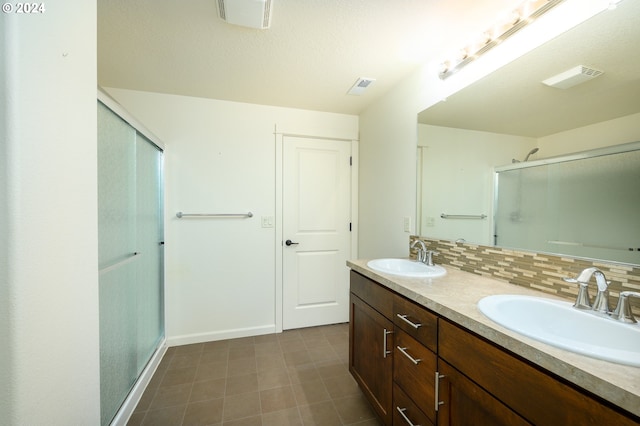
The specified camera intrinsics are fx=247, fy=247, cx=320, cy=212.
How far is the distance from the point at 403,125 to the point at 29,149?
1.94m

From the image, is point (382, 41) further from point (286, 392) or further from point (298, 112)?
point (286, 392)

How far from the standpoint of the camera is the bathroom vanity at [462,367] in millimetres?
526

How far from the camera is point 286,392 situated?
1.61 metres

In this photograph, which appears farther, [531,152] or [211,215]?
[211,215]

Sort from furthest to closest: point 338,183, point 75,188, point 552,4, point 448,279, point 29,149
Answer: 1. point 338,183
2. point 448,279
3. point 552,4
4. point 75,188
5. point 29,149

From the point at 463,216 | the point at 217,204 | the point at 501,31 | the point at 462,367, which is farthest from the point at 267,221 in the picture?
the point at 501,31

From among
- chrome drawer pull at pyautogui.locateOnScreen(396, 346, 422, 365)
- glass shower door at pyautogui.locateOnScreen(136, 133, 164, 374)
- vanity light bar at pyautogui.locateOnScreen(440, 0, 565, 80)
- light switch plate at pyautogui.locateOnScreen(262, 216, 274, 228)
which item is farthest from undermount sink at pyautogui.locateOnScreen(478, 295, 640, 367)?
glass shower door at pyautogui.locateOnScreen(136, 133, 164, 374)

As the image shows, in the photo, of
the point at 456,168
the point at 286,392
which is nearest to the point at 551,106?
the point at 456,168

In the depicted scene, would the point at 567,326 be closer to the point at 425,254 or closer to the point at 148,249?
the point at 425,254

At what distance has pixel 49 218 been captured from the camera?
2.16 feet

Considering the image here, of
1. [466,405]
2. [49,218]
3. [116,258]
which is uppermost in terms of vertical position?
[49,218]

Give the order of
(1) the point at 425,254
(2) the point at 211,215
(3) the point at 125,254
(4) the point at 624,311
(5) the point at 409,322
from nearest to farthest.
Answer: (4) the point at 624,311
(5) the point at 409,322
(3) the point at 125,254
(1) the point at 425,254
(2) the point at 211,215

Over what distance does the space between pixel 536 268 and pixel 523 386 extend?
2.08 feet

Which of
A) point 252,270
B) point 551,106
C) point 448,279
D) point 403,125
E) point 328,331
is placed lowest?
point 328,331
